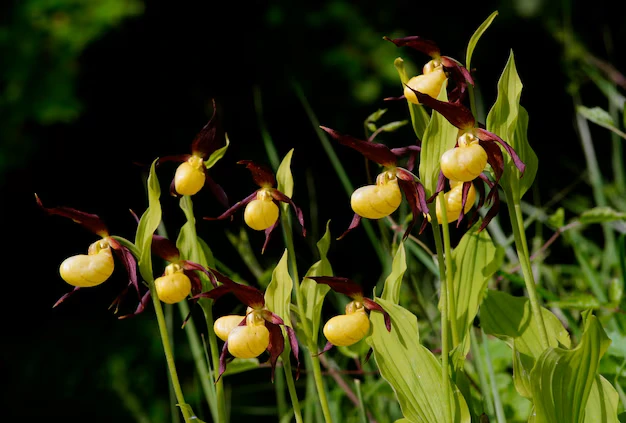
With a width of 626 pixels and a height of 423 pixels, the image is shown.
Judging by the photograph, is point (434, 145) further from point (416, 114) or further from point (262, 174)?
point (262, 174)

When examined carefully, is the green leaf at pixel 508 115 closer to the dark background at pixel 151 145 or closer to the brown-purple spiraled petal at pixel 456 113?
the brown-purple spiraled petal at pixel 456 113

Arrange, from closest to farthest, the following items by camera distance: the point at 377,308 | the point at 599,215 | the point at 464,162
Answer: the point at 464,162 → the point at 377,308 → the point at 599,215

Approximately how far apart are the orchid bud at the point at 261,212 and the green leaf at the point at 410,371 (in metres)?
0.16

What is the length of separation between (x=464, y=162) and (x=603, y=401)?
303mm

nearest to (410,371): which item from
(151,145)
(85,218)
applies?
(85,218)

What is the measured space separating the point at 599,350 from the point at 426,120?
0.98 feet

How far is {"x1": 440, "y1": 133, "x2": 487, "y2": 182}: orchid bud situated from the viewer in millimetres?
611

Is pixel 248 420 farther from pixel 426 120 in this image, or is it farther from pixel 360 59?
pixel 426 120

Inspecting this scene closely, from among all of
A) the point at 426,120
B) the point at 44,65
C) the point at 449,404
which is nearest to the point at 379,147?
the point at 426,120

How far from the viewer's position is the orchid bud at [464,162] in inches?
24.1

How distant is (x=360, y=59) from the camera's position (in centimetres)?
237

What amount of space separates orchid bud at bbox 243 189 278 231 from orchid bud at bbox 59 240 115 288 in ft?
0.56

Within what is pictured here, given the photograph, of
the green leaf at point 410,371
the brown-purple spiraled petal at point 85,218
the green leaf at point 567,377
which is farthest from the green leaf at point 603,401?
the brown-purple spiraled petal at point 85,218

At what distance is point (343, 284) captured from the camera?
70 centimetres
